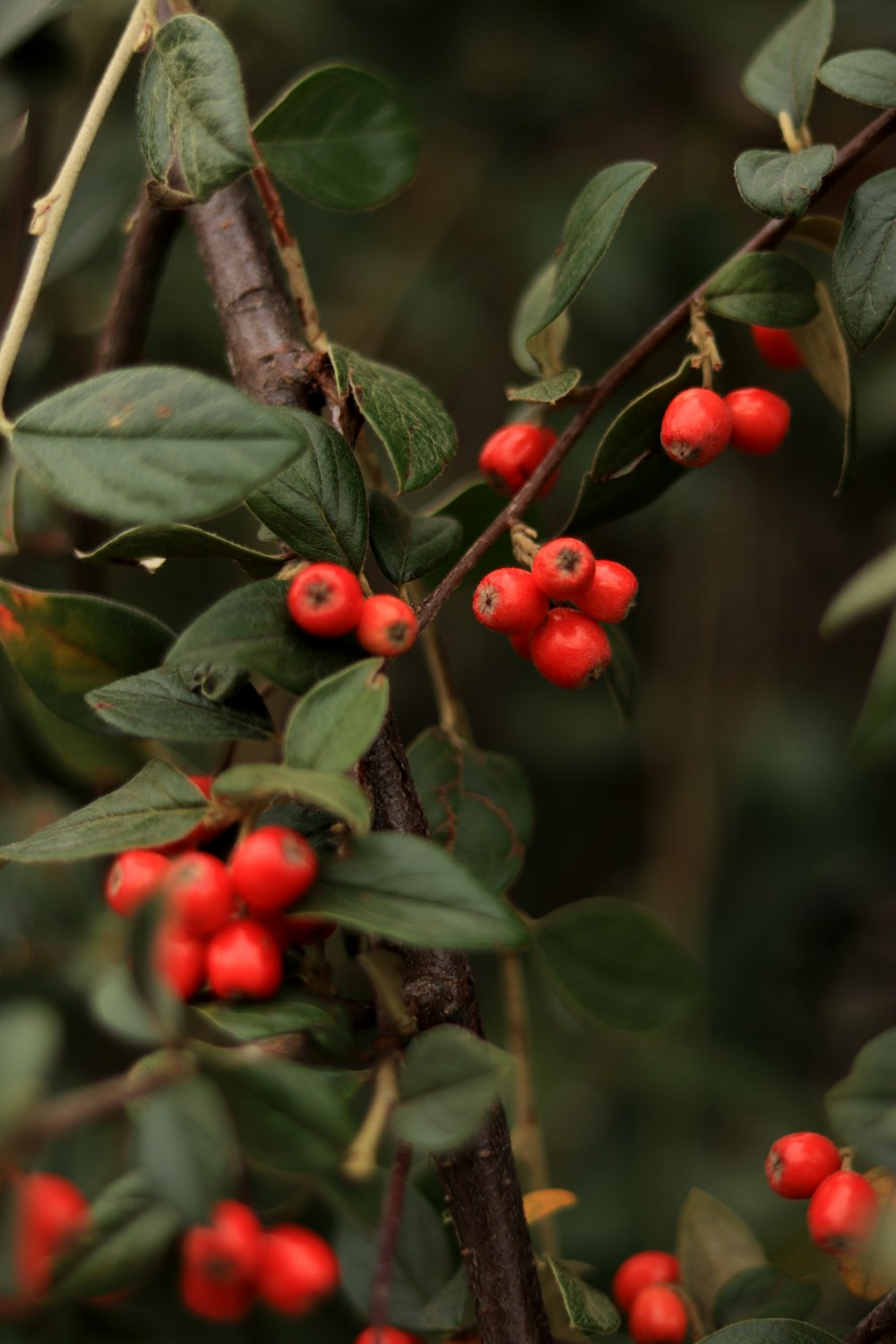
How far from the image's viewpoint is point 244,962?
24.0 inches

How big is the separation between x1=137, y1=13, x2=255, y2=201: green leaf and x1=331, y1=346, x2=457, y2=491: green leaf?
125mm

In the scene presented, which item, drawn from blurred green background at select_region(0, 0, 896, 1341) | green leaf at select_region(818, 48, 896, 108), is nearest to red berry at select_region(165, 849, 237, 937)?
green leaf at select_region(818, 48, 896, 108)

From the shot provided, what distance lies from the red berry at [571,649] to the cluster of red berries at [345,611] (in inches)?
3.8

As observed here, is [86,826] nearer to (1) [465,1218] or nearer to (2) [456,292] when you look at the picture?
(1) [465,1218]

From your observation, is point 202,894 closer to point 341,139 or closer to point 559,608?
point 559,608

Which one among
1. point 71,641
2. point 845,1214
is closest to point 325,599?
point 71,641

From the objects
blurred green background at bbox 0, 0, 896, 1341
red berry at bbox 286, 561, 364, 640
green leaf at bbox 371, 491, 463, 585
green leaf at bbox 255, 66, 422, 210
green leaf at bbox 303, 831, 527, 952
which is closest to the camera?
green leaf at bbox 303, 831, 527, 952

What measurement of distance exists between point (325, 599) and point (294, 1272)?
35 centimetres

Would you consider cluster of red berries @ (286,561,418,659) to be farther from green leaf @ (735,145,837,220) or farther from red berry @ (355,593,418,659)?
green leaf @ (735,145,837,220)

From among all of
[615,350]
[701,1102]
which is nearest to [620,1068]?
[701,1102]

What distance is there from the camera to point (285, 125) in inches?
35.1

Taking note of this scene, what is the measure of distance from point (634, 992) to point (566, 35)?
159cm

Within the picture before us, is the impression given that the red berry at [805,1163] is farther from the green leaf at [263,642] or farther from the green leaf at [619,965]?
the green leaf at [263,642]

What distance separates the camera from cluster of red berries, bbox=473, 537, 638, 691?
718 millimetres
